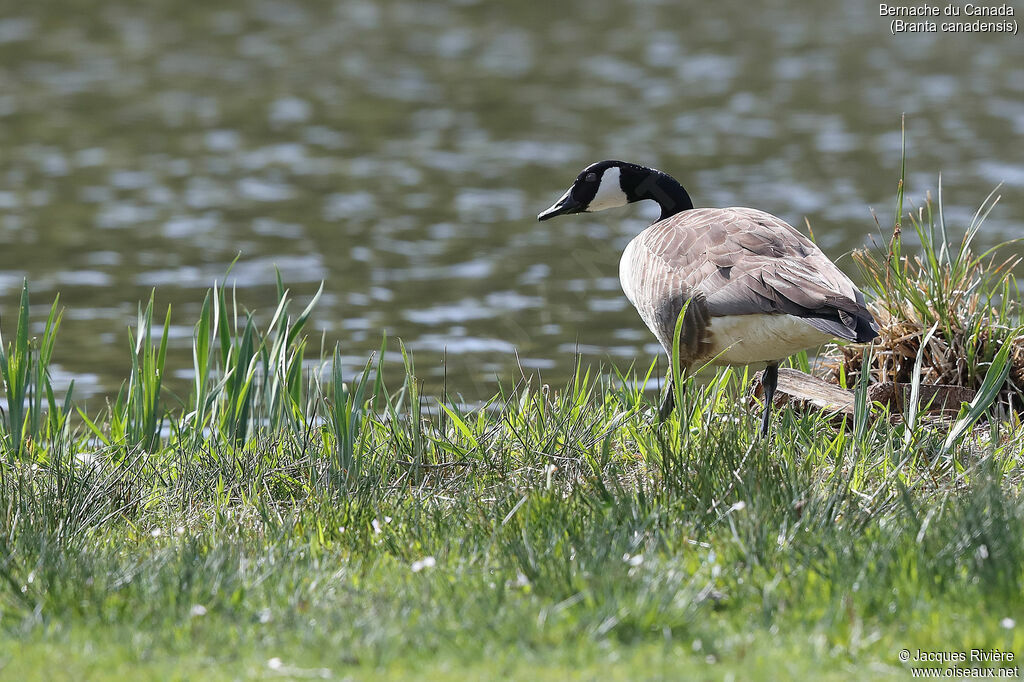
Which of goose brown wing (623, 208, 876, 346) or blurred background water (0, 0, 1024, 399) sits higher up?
goose brown wing (623, 208, 876, 346)

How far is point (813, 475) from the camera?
549 cm

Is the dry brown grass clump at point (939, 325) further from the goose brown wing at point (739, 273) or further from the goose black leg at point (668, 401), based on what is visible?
the goose black leg at point (668, 401)

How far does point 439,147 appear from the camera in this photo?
15711 millimetres

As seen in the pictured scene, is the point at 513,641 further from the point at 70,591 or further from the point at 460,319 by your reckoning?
the point at 460,319

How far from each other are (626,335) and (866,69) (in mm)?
11807

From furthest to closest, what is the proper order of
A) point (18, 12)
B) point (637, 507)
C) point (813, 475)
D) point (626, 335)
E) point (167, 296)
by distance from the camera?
point (18, 12) → point (167, 296) → point (626, 335) → point (813, 475) → point (637, 507)

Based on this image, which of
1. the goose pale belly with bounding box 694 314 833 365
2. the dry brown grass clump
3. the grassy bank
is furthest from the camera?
the dry brown grass clump

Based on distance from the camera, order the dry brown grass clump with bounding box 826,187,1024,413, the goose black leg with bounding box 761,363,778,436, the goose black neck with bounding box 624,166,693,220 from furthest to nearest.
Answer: the goose black neck with bounding box 624,166,693,220
the dry brown grass clump with bounding box 826,187,1024,413
the goose black leg with bounding box 761,363,778,436

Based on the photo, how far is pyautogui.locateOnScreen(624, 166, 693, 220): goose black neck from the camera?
761 centimetres

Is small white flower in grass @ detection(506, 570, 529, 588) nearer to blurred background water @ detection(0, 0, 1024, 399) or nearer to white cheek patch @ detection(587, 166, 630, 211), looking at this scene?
blurred background water @ detection(0, 0, 1024, 399)

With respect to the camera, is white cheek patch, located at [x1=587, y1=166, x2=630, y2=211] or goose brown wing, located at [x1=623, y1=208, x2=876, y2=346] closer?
goose brown wing, located at [x1=623, y1=208, x2=876, y2=346]

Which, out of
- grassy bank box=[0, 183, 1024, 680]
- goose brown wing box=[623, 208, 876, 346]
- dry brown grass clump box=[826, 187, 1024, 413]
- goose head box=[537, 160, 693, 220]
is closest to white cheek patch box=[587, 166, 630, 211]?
goose head box=[537, 160, 693, 220]

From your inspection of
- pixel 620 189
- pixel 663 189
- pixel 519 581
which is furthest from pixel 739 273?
pixel 519 581

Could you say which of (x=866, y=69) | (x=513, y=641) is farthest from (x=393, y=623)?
(x=866, y=69)
